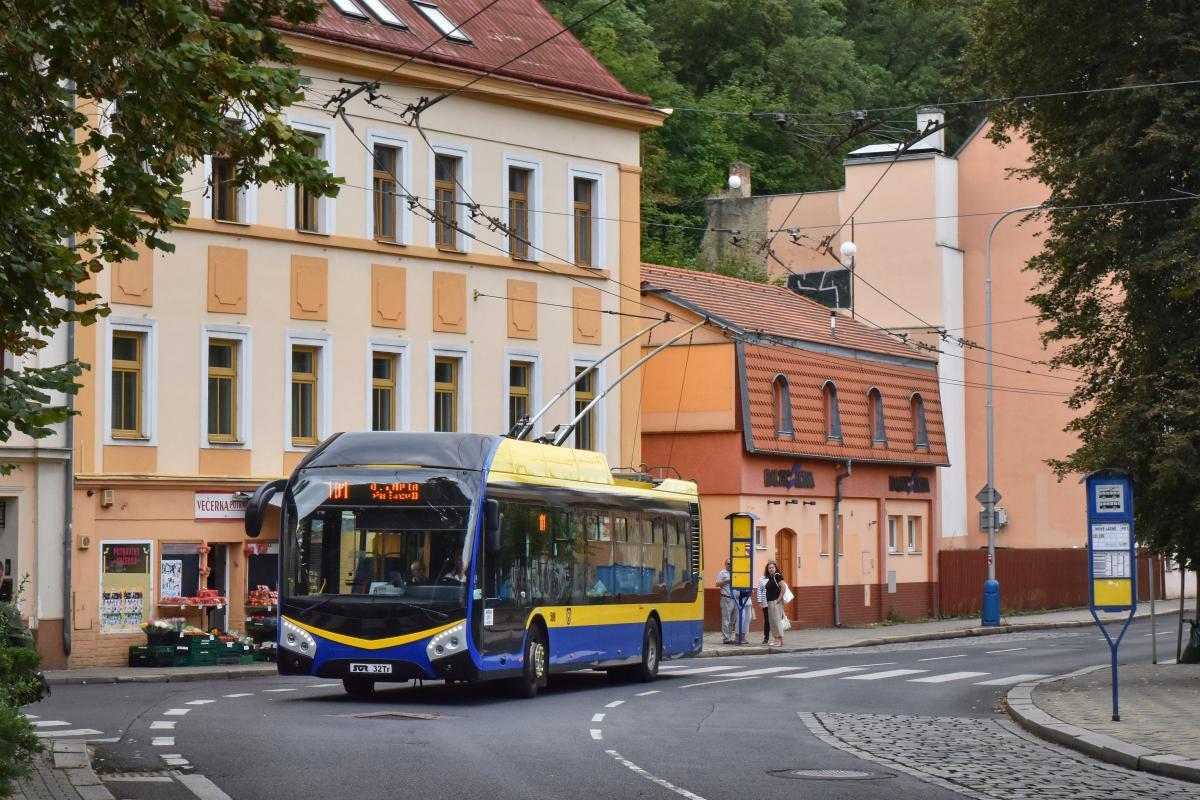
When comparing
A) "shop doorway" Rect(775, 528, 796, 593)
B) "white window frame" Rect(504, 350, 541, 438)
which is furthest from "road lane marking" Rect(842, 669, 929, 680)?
"shop doorway" Rect(775, 528, 796, 593)

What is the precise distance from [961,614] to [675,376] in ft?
43.9

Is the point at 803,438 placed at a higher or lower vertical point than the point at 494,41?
lower

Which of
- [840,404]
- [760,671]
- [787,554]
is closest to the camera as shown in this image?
[760,671]

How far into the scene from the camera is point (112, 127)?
12.0 m

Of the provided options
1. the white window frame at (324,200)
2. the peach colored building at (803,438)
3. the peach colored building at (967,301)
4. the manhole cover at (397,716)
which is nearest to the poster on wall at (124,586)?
the white window frame at (324,200)

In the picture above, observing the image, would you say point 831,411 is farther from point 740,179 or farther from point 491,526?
point 491,526

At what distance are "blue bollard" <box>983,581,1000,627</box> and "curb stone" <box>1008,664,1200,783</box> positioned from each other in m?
25.2

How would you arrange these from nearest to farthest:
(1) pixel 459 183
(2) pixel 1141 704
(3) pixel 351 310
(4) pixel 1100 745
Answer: (4) pixel 1100 745 < (2) pixel 1141 704 < (3) pixel 351 310 < (1) pixel 459 183

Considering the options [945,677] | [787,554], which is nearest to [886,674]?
[945,677]

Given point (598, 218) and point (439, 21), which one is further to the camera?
point (598, 218)

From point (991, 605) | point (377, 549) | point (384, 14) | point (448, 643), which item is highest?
point (384, 14)

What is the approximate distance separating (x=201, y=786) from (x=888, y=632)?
32.2 metres

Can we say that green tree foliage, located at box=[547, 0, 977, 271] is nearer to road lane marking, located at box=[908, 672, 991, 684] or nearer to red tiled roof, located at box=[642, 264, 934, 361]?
red tiled roof, located at box=[642, 264, 934, 361]

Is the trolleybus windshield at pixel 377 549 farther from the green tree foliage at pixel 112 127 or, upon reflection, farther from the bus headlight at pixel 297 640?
the green tree foliage at pixel 112 127
